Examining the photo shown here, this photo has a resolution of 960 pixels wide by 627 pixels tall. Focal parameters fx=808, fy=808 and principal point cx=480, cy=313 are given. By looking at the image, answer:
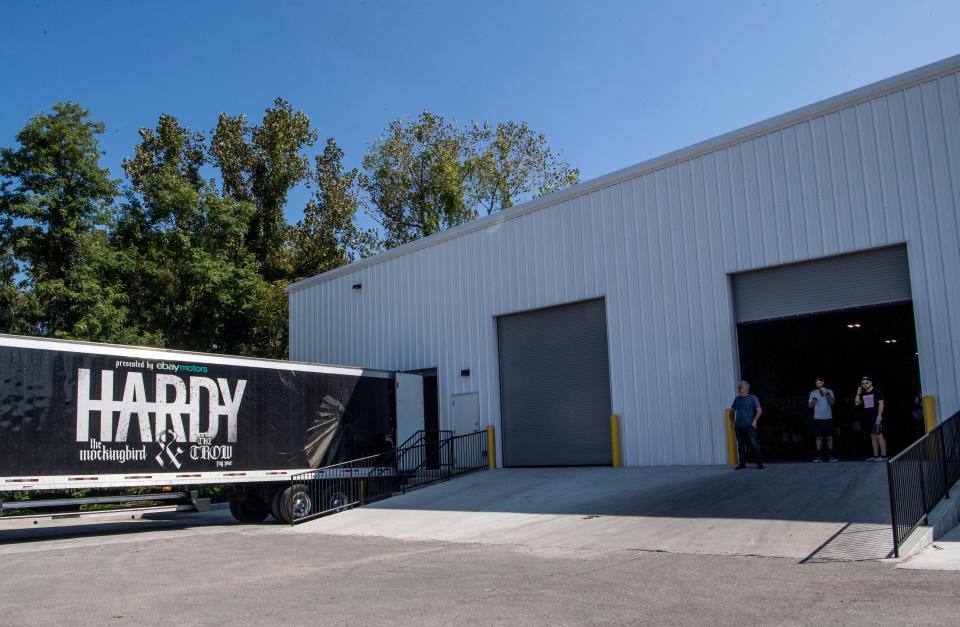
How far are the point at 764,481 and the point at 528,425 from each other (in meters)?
7.54

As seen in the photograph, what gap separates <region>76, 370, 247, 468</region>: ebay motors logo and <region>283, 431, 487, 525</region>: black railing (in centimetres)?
202

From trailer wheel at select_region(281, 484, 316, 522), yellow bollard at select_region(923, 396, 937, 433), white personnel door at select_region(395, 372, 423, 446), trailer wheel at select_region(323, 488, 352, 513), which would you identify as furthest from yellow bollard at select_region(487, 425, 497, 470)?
yellow bollard at select_region(923, 396, 937, 433)

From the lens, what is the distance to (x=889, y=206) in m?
14.4

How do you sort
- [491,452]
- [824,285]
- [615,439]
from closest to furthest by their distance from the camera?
[824,285] → [615,439] → [491,452]

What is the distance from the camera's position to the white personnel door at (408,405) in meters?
20.4

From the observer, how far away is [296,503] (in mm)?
16281

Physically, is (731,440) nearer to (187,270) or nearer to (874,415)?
(874,415)

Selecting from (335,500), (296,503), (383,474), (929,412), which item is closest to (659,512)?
(929,412)

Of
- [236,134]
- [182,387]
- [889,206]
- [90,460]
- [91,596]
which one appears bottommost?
[91,596]

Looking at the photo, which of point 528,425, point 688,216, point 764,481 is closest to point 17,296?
point 528,425

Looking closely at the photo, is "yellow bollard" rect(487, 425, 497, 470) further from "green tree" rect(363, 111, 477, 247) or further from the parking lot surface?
"green tree" rect(363, 111, 477, 247)

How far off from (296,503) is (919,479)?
37.5 ft

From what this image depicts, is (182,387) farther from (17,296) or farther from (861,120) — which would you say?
(17,296)

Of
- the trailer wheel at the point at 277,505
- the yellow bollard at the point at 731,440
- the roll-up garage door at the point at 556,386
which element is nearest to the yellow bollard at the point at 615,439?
the roll-up garage door at the point at 556,386
